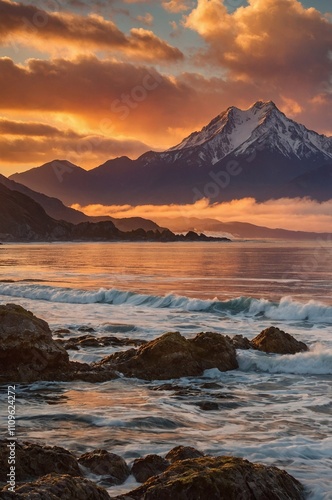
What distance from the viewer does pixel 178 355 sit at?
19.3m

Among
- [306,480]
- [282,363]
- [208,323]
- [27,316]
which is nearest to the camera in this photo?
[306,480]

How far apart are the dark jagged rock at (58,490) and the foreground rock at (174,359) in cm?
1071

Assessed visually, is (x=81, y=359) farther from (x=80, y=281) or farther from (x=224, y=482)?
(x=80, y=281)

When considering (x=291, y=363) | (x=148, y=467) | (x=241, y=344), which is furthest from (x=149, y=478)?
(x=241, y=344)

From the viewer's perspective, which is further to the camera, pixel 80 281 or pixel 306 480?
pixel 80 281

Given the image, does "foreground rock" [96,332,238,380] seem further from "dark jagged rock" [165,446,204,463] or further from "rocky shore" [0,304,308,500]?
"dark jagged rock" [165,446,204,463]

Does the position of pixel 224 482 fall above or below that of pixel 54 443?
above

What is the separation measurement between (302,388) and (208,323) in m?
14.6

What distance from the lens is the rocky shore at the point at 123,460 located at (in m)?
8.07

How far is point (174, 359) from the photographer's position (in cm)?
1922

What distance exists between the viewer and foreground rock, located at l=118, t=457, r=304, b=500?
8078 millimetres

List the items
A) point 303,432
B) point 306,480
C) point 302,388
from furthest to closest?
1. point 302,388
2. point 303,432
3. point 306,480

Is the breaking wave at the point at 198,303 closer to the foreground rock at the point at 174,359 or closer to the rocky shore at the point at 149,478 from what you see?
the foreground rock at the point at 174,359

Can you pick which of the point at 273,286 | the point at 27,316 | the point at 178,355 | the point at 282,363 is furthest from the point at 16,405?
the point at 273,286
